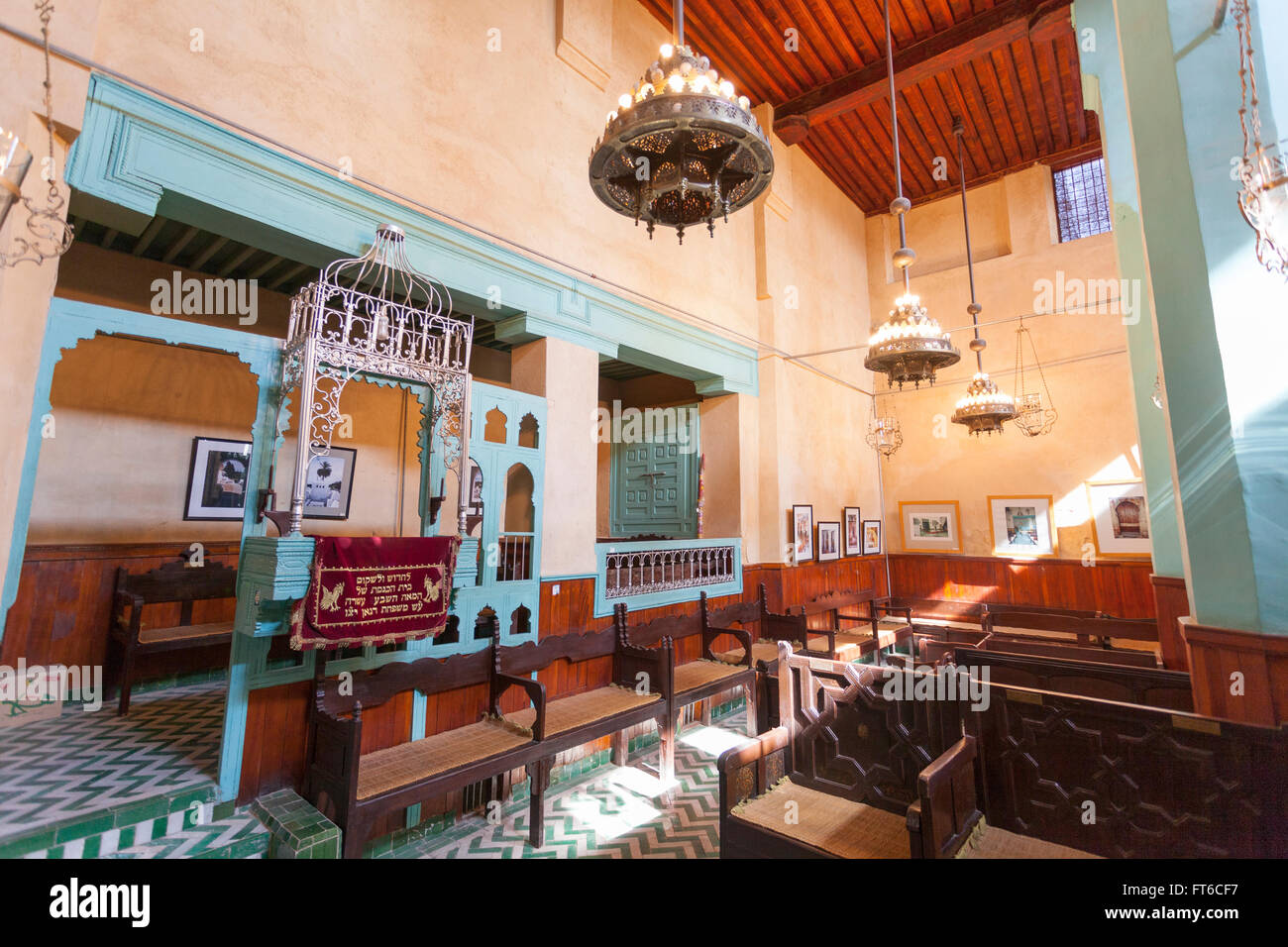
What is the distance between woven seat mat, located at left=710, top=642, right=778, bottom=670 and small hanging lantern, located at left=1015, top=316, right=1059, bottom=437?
5.47 meters

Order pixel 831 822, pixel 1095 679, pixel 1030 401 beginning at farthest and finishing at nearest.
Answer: pixel 1030 401 → pixel 1095 679 → pixel 831 822

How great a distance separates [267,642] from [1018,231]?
11.9 metres

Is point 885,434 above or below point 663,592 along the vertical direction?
above

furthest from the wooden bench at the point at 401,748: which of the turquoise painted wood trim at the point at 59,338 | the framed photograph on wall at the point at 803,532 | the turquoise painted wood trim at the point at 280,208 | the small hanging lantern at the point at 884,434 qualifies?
the small hanging lantern at the point at 884,434

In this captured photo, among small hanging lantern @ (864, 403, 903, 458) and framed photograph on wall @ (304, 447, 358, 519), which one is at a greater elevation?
small hanging lantern @ (864, 403, 903, 458)

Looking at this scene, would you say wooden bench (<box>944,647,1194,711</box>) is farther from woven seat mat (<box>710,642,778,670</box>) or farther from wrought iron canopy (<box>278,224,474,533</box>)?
wrought iron canopy (<box>278,224,474,533</box>)

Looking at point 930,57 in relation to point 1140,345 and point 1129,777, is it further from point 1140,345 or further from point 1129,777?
point 1129,777

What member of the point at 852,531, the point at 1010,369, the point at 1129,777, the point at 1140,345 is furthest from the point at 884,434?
the point at 1129,777

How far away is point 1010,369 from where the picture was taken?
9.55m

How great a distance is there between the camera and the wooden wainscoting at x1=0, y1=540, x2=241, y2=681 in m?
4.84

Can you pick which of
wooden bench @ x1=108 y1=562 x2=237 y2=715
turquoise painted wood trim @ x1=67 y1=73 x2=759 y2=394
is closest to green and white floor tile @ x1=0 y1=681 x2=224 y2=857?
wooden bench @ x1=108 y1=562 x2=237 y2=715

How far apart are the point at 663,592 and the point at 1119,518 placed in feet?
24.1

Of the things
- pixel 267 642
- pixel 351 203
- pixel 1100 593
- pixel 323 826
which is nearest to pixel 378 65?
pixel 351 203

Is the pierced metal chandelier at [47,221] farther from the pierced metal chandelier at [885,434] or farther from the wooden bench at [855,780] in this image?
the pierced metal chandelier at [885,434]
